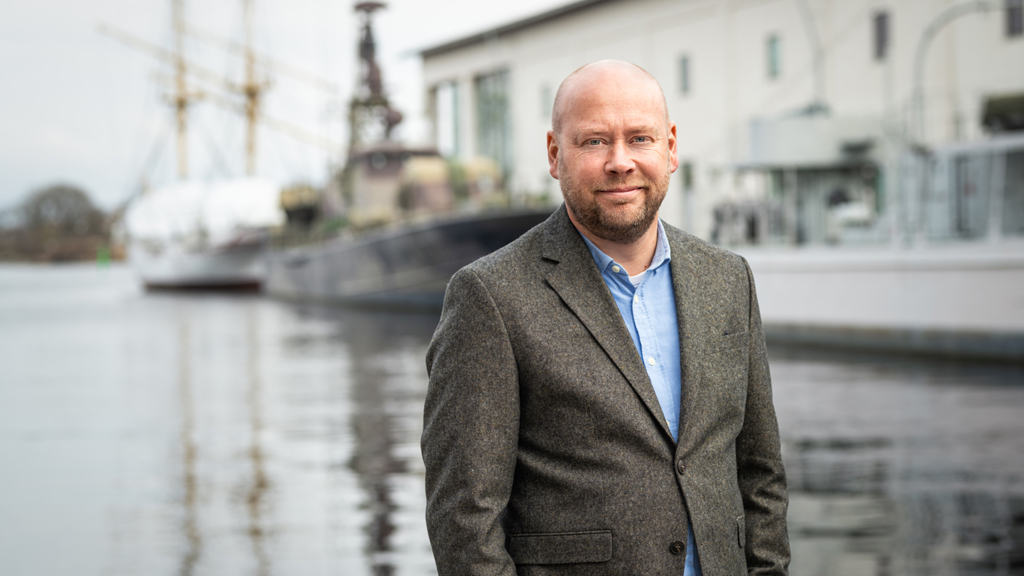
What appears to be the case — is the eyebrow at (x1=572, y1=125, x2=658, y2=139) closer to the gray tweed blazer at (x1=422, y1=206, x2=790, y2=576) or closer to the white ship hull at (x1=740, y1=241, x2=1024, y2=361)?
the gray tweed blazer at (x1=422, y1=206, x2=790, y2=576)

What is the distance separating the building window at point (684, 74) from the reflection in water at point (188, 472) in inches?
992

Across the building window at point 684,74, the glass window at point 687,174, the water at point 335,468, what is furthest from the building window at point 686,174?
the water at point 335,468

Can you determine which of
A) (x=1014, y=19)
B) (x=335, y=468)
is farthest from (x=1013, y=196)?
(x=335, y=468)

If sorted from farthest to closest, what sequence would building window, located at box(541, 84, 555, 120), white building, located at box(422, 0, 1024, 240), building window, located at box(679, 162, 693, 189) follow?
building window, located at box(541, 84, 555, 120)
building window, located at box(679, 162, 693, 189)
white building, located at box(422, 0, 1024, 240)

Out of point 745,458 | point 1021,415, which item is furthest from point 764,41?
point 745,458

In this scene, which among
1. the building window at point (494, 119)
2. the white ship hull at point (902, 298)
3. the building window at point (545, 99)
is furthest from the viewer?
the building window at point (494, 119)

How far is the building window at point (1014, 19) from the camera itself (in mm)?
26812

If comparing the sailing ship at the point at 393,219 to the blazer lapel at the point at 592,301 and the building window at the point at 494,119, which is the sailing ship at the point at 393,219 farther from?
the blazer lapel at the point at 592,301

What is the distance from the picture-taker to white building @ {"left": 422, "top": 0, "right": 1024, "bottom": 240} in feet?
69.4

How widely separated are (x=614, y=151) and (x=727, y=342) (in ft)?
1.43

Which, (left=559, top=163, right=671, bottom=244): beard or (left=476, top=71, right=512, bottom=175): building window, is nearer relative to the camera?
(left=559, top=163, right=671, bottom=244): beard

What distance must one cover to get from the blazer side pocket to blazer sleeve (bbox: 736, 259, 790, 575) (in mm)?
53

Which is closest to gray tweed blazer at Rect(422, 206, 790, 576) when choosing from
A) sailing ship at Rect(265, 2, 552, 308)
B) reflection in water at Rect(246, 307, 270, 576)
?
reflection in water at Rect(246, 307, 270, 576)

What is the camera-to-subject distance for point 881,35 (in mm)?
31781
